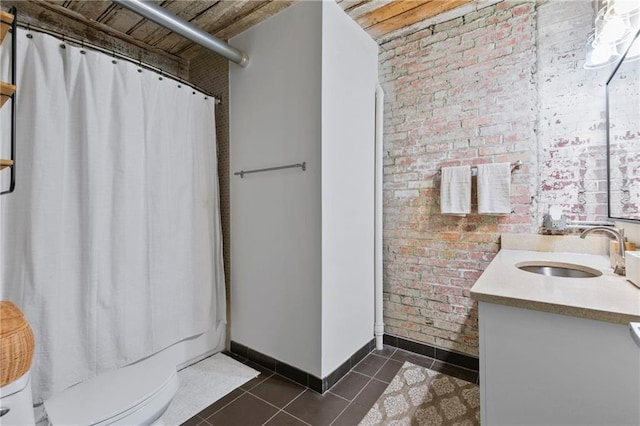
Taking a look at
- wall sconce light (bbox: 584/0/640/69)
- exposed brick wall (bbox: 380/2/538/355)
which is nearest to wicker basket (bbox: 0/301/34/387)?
exposed brick wall (bbox: 380/2/538/355)

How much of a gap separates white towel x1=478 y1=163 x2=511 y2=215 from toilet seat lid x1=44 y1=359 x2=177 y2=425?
2.09 metres

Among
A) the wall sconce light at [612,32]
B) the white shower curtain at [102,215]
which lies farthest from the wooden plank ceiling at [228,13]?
the wall sconce light at [612,32]

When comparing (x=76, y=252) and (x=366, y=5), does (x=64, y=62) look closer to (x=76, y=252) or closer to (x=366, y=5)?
(x=76, y=252)

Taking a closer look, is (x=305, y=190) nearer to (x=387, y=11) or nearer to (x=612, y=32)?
(x=387, y=11)

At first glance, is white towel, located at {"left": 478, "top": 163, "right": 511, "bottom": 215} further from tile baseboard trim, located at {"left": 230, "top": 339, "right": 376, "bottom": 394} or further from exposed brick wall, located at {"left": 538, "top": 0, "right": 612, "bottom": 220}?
tile baseboard trim, located at {"left": 230, "top": 339, "right": 376, "bottom": 394}

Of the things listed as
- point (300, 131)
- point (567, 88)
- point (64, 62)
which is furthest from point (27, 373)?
point (567, 88)

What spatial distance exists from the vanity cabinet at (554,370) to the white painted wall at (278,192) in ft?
3.32

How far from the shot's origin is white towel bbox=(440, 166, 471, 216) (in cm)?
204

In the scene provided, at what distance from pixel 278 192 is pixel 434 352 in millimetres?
1690

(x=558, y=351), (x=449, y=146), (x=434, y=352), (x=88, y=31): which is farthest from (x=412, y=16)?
(x=434, y=352)

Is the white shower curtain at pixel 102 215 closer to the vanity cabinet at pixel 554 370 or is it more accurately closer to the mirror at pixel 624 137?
the vanity cabinet at pixel 554 370

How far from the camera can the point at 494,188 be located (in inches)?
76.9

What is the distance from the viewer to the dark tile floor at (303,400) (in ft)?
5.42

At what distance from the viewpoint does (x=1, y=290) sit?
1414mm
